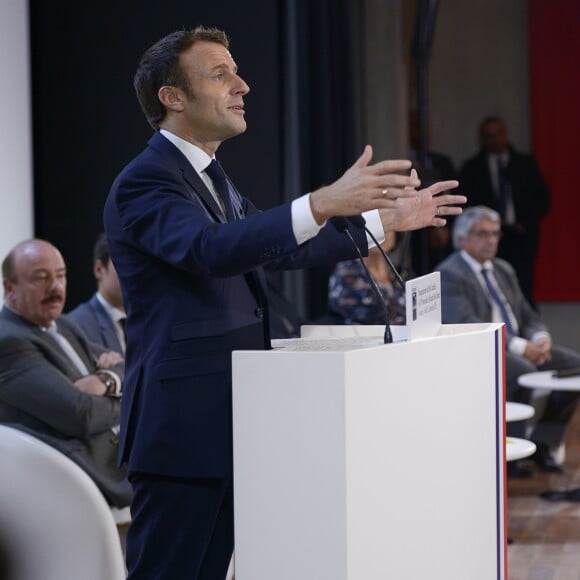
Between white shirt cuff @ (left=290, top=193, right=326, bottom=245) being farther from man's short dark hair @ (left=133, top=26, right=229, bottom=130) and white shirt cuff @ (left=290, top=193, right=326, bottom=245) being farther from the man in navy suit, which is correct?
man's short dark hair @ (left=133, top=26, right=229, bottom=130)

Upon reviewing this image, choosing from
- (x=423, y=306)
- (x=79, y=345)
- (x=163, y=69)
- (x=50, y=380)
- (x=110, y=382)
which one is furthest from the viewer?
(x=79, y=345)

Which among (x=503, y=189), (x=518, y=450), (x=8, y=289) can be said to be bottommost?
(x=518, y=450)

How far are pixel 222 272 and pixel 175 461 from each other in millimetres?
348

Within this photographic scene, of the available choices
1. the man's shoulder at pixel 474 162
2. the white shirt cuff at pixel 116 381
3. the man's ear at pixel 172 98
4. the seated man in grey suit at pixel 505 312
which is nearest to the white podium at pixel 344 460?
the man's ear at pixel 172 98

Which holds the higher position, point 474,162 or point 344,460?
point 474,162

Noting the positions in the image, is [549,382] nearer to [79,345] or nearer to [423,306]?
[79,345]

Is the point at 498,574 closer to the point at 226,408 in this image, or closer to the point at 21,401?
the point at 226,408

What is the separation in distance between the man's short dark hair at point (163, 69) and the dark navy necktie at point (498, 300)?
403 cm

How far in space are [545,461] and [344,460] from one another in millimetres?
4269

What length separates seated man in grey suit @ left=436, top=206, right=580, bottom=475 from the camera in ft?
18.7

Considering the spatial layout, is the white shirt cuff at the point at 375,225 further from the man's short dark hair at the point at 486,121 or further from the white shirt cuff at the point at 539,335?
the man's short dark hair at the point at 486,121

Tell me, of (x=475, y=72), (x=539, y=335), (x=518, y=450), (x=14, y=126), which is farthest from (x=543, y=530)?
(x=475, y=72)

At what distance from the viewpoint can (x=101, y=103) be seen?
19.2 ft

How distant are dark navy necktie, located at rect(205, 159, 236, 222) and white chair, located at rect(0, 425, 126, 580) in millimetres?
589
